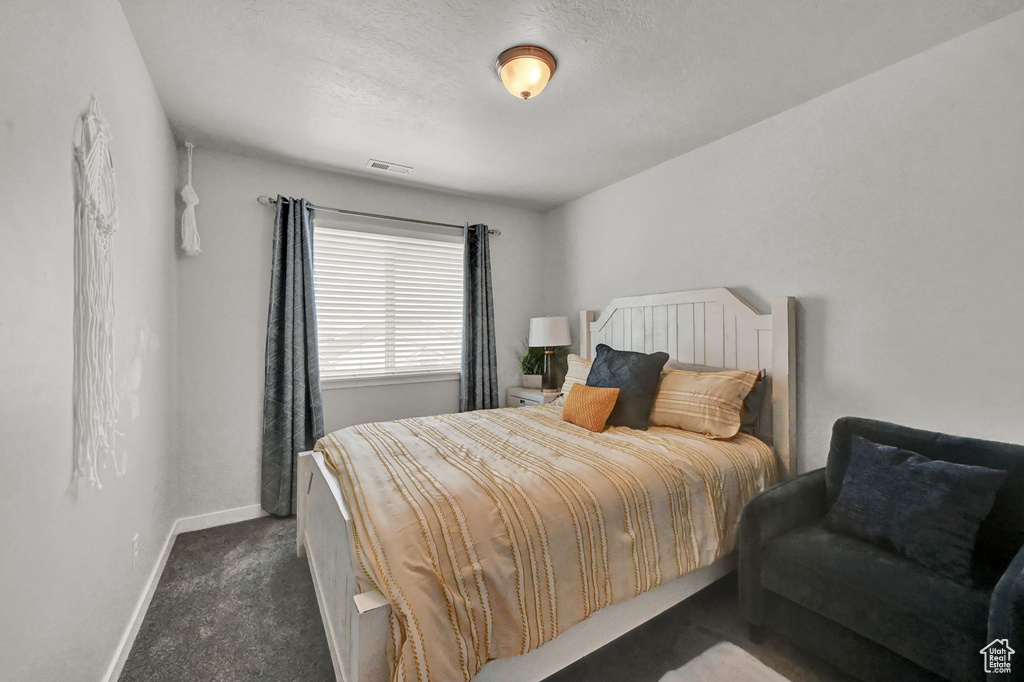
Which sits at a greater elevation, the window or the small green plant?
the window

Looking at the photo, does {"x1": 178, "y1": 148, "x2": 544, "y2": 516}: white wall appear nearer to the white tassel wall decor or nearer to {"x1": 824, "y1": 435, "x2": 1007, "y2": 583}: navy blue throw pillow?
the white tassel wall decor

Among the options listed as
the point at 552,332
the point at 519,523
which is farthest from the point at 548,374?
the point at 519,523

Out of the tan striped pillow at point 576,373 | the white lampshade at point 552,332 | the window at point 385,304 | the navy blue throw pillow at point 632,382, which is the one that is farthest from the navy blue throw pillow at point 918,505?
the window at point 385,304

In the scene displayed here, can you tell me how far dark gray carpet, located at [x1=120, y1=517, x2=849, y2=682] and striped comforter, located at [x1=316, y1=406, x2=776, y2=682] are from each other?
1.14 feet

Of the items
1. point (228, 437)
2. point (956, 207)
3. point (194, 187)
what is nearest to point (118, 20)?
point (194, 187)

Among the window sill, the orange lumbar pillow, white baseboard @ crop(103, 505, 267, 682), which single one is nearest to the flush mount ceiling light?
the orange lumbar pillow

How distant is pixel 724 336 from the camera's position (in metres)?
2.73

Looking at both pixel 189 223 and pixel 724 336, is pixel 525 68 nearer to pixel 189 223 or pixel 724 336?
pixel 724 336

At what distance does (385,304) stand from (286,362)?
2.95 ft

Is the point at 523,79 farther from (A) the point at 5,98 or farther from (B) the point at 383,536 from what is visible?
(B) the point at 383,536

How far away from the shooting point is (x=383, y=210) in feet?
11.7

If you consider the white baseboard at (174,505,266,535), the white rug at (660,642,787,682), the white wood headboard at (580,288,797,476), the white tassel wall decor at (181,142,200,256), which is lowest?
the white rug at (660,642,787,682)

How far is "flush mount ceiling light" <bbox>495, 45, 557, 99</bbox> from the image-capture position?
1885 millimetres

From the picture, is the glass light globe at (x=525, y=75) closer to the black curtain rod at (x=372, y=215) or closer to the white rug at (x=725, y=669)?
the black curtain rod at (x=372, y=215)
